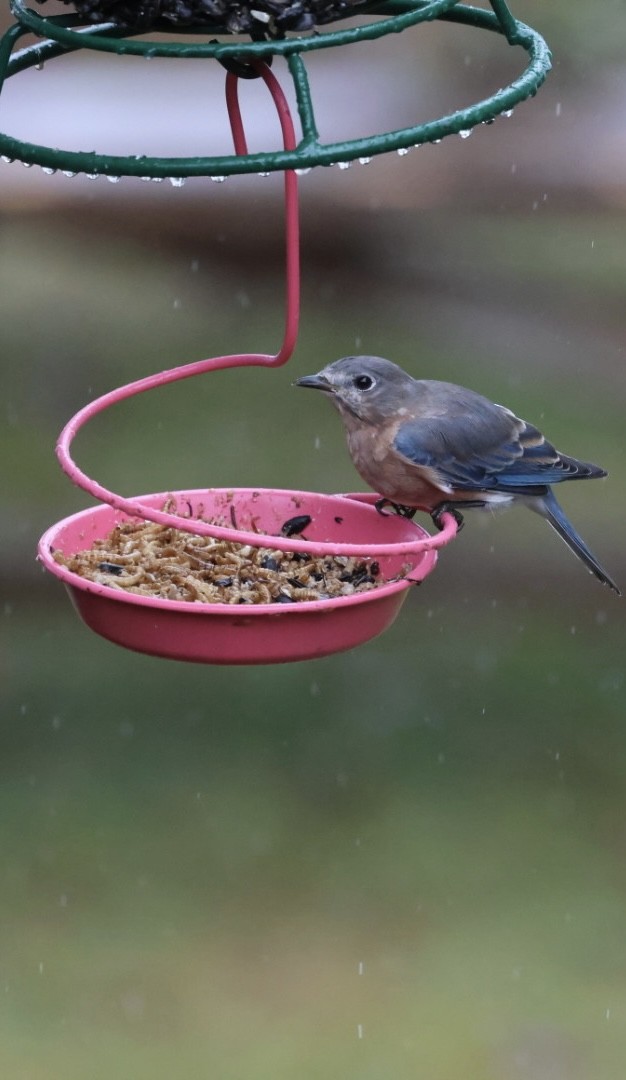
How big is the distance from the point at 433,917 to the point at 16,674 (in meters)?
2.73

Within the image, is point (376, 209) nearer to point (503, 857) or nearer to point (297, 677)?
point (297, 677)

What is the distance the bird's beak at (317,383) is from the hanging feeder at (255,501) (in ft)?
0.81

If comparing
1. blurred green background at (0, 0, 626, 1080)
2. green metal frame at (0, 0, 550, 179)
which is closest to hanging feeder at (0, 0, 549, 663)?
green metal frame at (0, 0, 550, 179)

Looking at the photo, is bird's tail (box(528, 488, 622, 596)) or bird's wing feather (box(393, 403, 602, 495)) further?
bird's tail (box(528, 488, 622, 596))

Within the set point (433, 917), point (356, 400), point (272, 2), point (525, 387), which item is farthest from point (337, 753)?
point (272, 2)

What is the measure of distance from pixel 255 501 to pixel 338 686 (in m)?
5.40

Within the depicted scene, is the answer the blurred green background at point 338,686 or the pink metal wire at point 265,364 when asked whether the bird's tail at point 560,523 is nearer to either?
the pink metal wire at point 265,364

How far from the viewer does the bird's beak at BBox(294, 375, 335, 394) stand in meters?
3.27

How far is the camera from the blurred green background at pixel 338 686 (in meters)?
6.83

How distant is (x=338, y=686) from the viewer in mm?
8828

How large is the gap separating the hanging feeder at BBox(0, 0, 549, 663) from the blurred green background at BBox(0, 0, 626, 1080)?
373cm

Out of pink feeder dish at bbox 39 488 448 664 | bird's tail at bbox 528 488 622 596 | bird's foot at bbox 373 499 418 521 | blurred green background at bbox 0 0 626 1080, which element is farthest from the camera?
blurred green background at bbox 0 0 626 1080

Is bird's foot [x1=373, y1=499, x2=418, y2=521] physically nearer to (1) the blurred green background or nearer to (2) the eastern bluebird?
(2) the eastern bluebird

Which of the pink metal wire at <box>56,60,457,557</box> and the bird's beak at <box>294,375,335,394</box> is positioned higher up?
the pink metal wire at <box>56,60,457,557</box>
